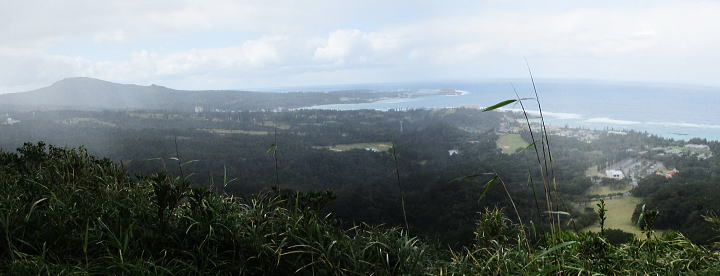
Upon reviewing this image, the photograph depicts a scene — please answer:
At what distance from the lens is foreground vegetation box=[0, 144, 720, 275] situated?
160 centimetres

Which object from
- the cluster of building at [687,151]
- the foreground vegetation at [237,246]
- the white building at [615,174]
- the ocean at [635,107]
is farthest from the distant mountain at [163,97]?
the foreground vegetation at [237,246]

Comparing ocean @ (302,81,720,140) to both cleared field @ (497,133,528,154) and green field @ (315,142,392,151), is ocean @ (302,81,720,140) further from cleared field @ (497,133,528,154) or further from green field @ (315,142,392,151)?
green field @ (315,142,392,151)

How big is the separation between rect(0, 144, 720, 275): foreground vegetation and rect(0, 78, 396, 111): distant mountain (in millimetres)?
45910

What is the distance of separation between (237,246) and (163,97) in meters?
61.5

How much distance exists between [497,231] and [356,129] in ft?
130

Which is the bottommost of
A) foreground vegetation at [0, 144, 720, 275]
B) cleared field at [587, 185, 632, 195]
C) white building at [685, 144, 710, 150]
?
cleared field at [587, 185, 632, 195]

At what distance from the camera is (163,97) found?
57.2 m

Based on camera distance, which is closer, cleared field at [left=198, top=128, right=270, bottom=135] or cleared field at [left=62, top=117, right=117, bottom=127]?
cleared field at [left=62, top=117, right=117, bottom=127]

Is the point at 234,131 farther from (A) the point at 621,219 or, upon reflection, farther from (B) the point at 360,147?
(A) the point at 621,219

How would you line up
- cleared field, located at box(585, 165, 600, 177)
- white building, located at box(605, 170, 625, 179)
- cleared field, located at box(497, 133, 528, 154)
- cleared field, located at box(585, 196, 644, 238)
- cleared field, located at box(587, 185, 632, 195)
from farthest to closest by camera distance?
cleared field, located at box(497, 133, 528, 154), cleared field, located at box(585, 165, 600, 177), white building, located at box(605, 170, 625, 179), cleared field, located at box(587, 185, 632, 195), cleared field, located at box(585, 196, 644, 238)

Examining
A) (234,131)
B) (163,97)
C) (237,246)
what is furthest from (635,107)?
(163,97)

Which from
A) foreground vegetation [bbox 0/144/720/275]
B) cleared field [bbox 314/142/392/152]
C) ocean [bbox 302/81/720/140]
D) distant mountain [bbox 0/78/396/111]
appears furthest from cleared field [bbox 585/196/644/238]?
distant mountain [bbox 0/78/396/111]

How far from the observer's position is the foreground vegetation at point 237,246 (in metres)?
1.60

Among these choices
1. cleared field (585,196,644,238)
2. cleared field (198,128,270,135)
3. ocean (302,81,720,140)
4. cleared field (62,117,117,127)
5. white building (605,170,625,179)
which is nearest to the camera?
cleared field (585,196,644,238)
